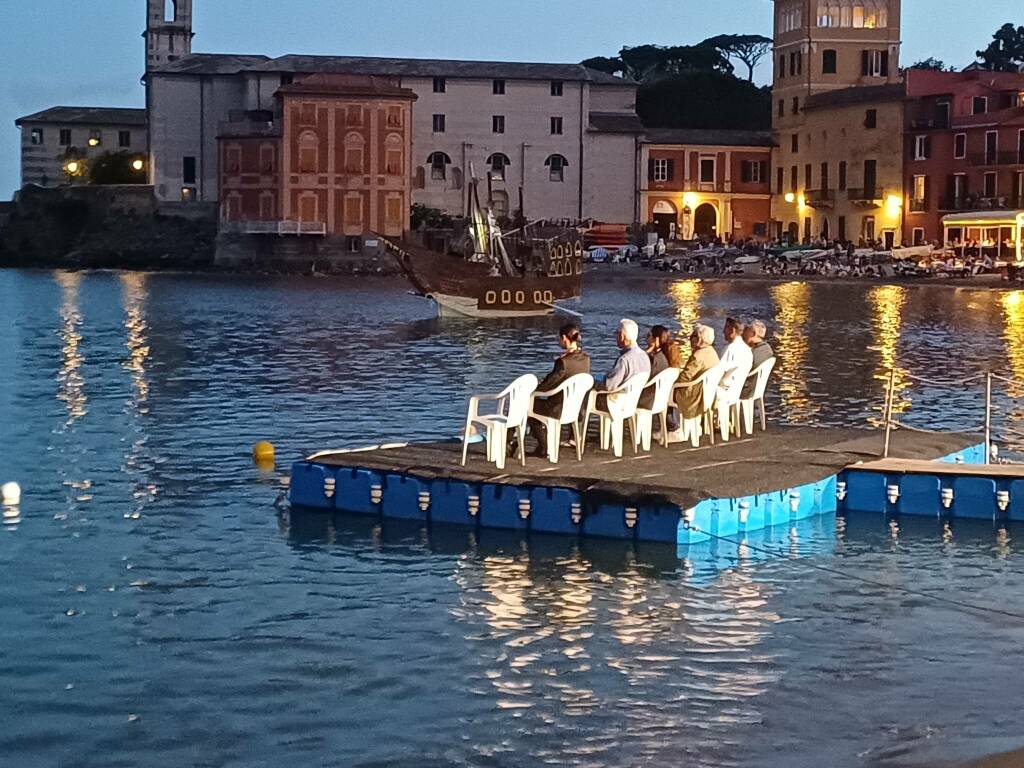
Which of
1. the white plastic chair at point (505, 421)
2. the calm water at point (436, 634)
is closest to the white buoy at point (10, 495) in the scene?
the calm water at point (436, 634)

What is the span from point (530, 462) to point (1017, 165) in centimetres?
7282

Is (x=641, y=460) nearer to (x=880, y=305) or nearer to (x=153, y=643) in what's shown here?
(x=153, y=643)

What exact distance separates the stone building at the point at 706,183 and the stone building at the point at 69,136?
161 feet

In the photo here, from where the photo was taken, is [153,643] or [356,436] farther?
[356,436]

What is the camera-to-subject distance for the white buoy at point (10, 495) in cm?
1808

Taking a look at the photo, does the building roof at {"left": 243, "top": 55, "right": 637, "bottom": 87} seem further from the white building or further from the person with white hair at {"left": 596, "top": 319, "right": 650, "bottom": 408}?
the person with white hair at {"left": 596, "top": 319, "right": 650, "bottom": 408}

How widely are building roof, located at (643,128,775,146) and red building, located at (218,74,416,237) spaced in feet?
50.0

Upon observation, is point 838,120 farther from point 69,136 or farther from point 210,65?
point 69,136

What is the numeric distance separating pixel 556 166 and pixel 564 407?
280 feet

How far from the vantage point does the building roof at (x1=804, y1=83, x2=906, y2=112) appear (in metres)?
93.0

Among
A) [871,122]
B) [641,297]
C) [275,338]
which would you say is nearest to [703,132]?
[871,122]

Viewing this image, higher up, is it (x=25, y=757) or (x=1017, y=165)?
(x=1017, y=165)

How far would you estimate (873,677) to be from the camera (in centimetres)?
1154

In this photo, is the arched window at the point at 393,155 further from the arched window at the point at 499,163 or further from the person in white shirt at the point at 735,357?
the person in white shirt at the point at 735,357
